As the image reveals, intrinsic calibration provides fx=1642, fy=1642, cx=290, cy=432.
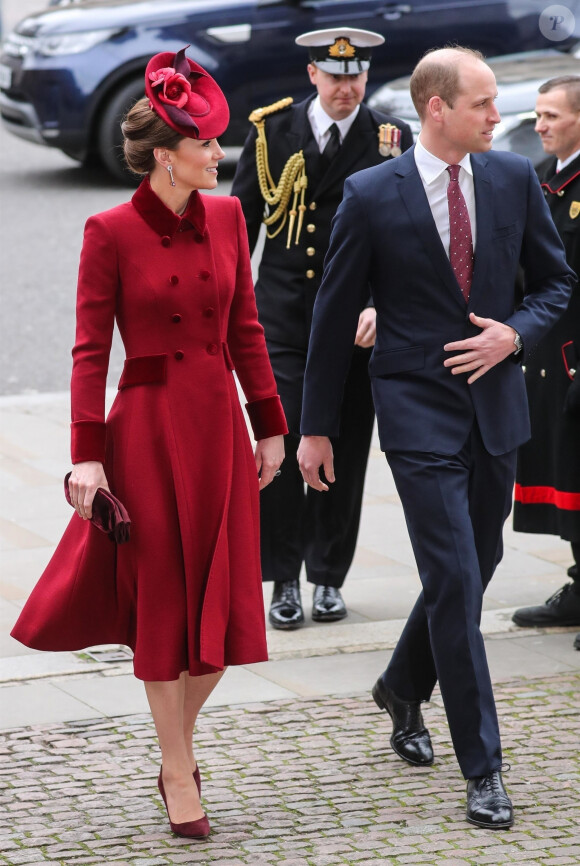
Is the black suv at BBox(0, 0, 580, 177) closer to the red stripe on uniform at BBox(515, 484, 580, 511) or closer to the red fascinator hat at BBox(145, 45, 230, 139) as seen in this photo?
the red stripe on uniform at BBox(515, 484, 580, 511)

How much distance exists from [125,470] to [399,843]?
45.8 inches

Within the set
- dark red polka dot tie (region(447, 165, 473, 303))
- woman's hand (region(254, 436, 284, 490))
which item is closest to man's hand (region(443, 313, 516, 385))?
dark red polka dot tie (region(447, 165, 473, 303))

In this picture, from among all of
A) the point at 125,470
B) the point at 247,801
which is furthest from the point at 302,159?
the point at 247,801

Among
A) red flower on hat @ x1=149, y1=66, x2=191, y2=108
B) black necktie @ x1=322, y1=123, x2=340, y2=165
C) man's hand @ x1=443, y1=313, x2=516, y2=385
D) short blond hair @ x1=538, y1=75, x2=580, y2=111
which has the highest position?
red flower on hat @ x1=149, y1=66, x2=191, y2=108

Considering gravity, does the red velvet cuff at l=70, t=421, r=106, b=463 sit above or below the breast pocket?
below

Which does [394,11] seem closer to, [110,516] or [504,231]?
[504,231]

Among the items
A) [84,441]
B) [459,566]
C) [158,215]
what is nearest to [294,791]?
[459,566]

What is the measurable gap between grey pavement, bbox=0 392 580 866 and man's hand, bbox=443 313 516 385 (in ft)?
3.77

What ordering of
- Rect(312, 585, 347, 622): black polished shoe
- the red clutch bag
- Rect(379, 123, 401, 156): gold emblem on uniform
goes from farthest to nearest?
Rect(312, 585, 347, 622): black polished shoe < Rect(379, 123, 401, 156): gold emblem on uniform < the red clutch bag

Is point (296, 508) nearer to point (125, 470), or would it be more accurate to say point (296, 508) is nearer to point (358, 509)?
point (358, 509)

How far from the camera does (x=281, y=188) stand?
582 cm

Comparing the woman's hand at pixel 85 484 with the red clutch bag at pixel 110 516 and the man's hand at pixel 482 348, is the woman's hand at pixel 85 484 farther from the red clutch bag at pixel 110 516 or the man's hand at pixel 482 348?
the man's hand at pixel 482 348

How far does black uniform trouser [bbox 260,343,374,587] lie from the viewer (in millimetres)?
5848

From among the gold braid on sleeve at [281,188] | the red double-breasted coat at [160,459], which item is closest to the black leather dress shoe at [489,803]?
the red double-breasted coat at [160,459]
